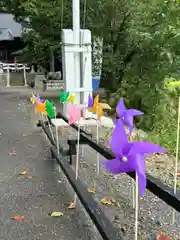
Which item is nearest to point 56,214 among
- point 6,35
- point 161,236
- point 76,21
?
point 161,236

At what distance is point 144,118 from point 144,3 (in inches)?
119

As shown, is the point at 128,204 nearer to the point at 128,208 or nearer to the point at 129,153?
the point at 128,208

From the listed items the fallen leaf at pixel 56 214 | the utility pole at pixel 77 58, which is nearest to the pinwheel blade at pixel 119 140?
the fallen leaf at pixel 56 214

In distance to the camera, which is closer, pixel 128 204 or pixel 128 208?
pixel 128 208

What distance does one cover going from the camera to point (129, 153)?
229cm

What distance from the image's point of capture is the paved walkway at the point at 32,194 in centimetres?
367

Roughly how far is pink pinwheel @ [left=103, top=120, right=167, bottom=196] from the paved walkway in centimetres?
140

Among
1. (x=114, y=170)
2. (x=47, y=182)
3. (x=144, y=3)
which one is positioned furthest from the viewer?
(x=144, y=3)

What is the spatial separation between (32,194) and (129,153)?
2661 mm

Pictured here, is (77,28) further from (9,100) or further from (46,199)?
(9,100)

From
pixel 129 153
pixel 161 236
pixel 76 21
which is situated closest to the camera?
pixel 129 153

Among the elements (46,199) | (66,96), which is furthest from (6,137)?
(46,199)

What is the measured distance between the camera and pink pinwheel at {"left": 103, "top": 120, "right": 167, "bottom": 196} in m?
2.23

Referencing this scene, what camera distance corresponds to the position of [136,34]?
9555 millimetres
